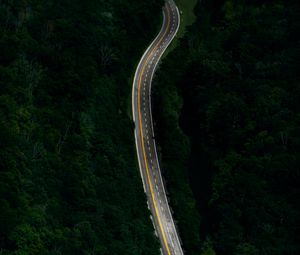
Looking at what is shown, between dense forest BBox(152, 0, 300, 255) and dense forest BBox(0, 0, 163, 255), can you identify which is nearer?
dense forest BBox(0, 0, 163, 255)

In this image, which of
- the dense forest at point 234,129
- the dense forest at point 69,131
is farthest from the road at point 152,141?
the dense forest at point 69,131

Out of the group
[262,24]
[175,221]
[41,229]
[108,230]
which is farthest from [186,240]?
[262,24]

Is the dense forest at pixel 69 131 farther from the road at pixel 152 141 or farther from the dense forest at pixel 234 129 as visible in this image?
the dense forest at pixel 234 129

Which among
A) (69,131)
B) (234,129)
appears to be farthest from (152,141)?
(69,131)

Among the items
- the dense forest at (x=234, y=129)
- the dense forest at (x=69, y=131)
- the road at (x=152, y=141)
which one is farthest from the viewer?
the dense forest at (x=234, y=129)

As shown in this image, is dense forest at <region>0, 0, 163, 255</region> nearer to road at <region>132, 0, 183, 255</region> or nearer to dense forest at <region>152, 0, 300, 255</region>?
road at <region>132, 0, 183, 255</region>

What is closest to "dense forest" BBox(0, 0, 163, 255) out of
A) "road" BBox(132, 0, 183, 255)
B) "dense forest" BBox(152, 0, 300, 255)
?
"road" BBox(132, 0, 183, 255)

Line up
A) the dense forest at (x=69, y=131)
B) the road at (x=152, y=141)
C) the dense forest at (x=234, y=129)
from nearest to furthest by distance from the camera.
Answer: the dense forest at (x=69, y=131) → the road at (x=152, y=141) → the dense forest at (x=234, y=129)
